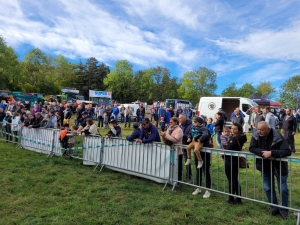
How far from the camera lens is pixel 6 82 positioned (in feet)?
170

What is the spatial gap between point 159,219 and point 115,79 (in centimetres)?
6361

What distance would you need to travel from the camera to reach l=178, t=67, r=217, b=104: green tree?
68456 mm

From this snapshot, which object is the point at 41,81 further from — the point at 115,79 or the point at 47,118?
the point at 47,118

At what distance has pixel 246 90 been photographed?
70.1 metres

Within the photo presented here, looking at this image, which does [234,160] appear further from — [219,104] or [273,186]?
[219,104]

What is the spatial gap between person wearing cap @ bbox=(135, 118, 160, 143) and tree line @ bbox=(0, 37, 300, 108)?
2112 inches

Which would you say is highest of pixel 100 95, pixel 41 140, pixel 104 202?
pixel 100 95

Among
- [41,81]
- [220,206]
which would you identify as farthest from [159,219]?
[41,81]

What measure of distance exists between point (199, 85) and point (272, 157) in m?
67.3

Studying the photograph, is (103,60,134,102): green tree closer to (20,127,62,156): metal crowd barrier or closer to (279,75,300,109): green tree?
(279,75,300,109): green tree

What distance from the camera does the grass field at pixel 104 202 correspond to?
13.1 feet

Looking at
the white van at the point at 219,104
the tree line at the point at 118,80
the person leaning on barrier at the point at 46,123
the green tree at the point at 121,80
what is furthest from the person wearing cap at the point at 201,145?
the green tree at the point at 121,80

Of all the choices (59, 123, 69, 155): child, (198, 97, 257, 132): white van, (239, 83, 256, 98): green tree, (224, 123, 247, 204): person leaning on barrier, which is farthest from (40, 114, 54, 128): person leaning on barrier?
(239, 83, 256, 98): green tree

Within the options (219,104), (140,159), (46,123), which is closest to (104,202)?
(140,159)
